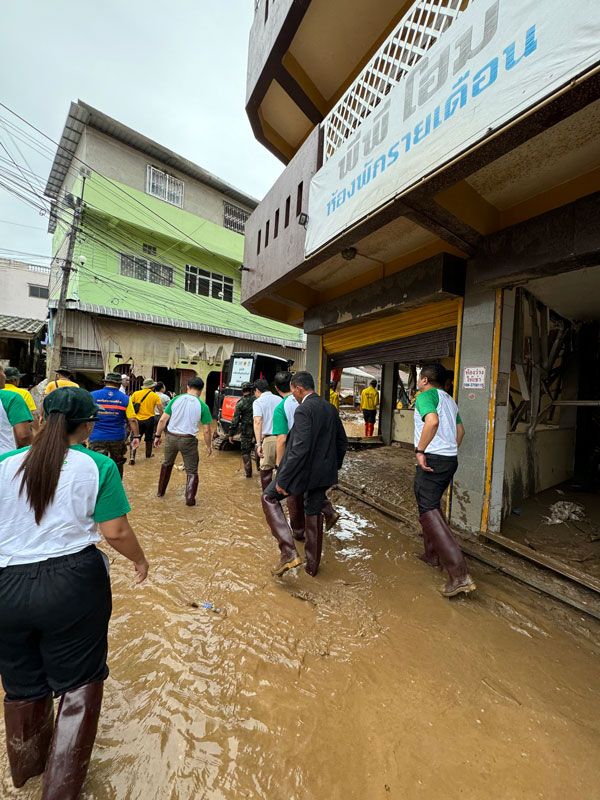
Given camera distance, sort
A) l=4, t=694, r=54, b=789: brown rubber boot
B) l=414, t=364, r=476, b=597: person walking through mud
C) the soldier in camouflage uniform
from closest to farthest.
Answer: l=4, t=694, r=54, b=789: brown rubber boot
l=414, t=364, r=476, b=597: person walking through mud
the soldier in camouflage uniform

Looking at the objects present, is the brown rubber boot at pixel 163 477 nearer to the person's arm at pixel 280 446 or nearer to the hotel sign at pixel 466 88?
the person's arm at pixel 280 446

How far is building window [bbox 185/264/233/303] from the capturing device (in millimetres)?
15778

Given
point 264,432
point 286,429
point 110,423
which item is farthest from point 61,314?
point 286,429

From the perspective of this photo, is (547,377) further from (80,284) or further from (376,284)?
(80,284)

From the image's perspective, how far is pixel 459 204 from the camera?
11.6 feet

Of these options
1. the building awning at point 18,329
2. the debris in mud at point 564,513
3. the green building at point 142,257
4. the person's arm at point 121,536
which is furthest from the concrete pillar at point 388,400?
the building awning at point 18,329

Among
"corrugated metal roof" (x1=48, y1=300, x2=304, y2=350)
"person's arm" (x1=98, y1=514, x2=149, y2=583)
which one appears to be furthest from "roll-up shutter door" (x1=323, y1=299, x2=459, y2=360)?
"corrugated metal roof" (x1=48, y1=300, x2=304, y2=350)

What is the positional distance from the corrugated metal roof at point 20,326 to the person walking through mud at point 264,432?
12.9 m

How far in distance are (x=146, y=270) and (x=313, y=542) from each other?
1425 centimetres

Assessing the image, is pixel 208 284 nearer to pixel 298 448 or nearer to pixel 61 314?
pixel 61 314

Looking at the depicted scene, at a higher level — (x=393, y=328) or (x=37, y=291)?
(x=37, y=291)

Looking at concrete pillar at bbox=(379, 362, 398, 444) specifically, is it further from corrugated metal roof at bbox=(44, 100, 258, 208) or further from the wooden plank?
corrugated metal roof at bbox=(44, 100, 258, 208)

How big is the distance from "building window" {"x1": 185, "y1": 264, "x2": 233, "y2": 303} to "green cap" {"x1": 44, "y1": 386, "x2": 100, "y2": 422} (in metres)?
15.4

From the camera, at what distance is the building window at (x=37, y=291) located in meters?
25.7
